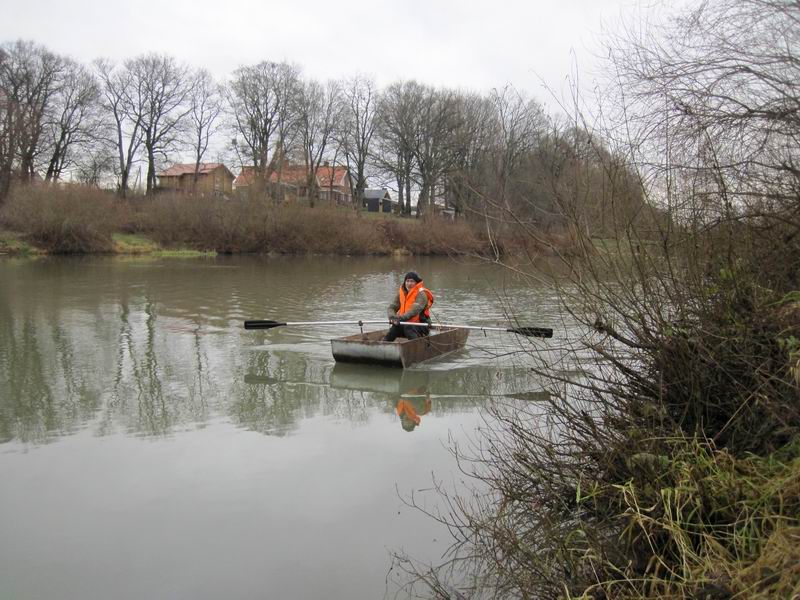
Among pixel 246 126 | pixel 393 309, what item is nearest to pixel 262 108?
pixel 246 126

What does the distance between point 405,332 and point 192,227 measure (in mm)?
30696

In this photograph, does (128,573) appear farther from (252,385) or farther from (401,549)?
(252,385)

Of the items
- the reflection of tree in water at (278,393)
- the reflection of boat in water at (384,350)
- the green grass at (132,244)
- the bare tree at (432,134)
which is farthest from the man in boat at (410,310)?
the bare tree at (432,134)

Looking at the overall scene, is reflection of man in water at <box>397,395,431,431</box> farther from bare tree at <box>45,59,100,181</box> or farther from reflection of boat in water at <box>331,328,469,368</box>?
bare tree at <box>45,59,100,181</box>

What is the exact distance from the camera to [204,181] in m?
48.1

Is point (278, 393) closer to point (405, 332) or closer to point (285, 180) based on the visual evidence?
point (405, 332)

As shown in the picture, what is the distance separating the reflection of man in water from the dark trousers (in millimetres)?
1750

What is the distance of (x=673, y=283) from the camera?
4227mm

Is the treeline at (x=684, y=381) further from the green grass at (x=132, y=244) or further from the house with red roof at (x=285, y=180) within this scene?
the house with red roof at (x=285, y=180)

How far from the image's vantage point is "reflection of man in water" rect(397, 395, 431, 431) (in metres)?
A: 7.34

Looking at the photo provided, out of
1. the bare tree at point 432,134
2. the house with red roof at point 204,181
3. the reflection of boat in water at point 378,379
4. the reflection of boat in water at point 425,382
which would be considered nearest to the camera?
the reflection of boat in water at point 425,382

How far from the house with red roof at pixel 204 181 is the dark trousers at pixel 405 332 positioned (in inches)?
1297

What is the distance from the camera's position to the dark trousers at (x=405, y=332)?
1004 centimetres

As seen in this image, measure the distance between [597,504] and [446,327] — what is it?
22.8 feet
